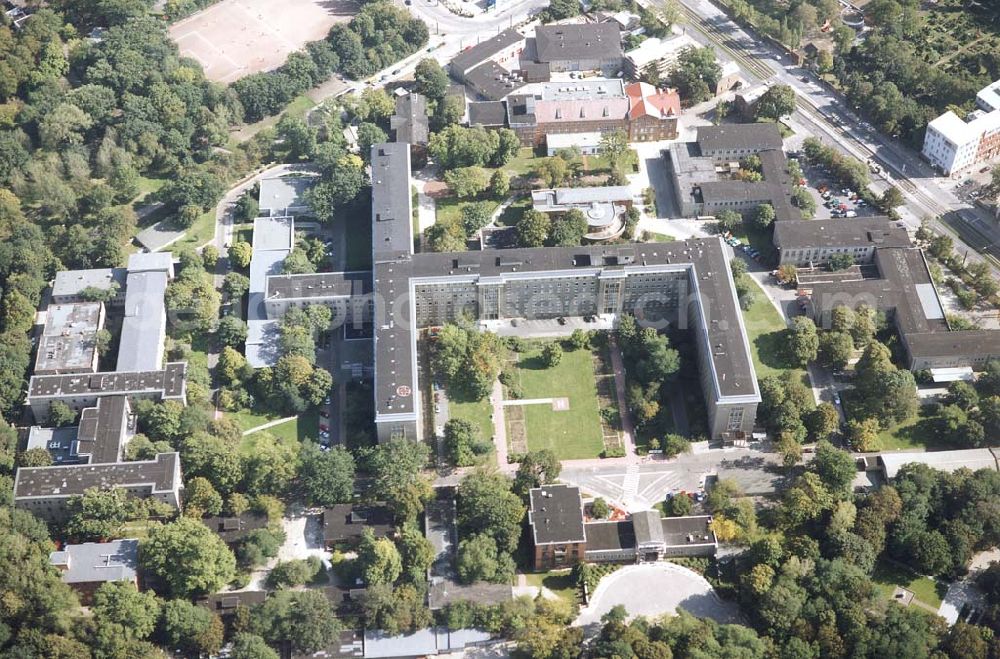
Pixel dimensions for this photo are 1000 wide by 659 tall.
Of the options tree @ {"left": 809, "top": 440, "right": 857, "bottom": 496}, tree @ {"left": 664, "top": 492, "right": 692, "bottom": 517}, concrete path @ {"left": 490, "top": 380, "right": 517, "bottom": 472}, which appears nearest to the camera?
tree @ {"left": 809, "top": 440, "right": 857, "bottom": 496}

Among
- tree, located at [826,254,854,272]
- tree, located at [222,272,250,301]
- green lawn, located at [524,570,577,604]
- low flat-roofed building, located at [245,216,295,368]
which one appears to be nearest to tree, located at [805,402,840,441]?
tree, located at [826,254,854,272]

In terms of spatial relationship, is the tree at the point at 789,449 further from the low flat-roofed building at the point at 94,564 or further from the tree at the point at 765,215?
the low flat-roofed building at the point at 94,564

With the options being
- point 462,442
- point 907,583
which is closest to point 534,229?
point 462,442

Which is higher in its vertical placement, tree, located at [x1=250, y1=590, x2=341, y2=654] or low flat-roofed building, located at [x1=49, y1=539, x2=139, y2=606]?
tree, located at [x1=250, y1=590, x2=341, y2=654]

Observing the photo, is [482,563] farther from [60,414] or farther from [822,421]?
[60,414]

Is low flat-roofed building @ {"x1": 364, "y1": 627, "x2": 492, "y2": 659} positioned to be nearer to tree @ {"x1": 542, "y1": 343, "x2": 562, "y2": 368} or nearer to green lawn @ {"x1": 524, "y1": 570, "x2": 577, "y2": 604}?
green lawn @ {"x1": 524, "y1": 570, "x2": 577, "y2": 604}

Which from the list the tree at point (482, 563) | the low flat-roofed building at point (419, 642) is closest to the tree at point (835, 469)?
the tree at point (482, 563)
